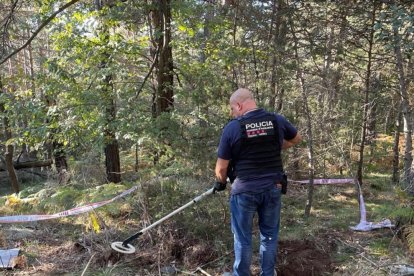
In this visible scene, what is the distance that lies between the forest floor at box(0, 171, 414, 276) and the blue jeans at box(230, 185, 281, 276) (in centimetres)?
59

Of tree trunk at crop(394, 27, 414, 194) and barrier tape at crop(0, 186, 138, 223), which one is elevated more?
tree trunk at crop(394, 27, 414, 194)

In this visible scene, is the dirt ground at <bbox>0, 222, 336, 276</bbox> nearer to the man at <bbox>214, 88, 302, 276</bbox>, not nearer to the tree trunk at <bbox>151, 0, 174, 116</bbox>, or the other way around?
the man at <bbox>214, 88, 302, 276</bbox>

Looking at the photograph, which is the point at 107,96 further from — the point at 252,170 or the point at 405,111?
the point at 405,111

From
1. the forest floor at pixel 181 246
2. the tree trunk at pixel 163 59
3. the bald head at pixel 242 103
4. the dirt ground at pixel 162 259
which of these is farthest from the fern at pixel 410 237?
the tree trunk at pixel 163 59

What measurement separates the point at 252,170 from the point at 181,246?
5.34 ft

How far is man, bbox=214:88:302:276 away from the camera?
11.5 feet

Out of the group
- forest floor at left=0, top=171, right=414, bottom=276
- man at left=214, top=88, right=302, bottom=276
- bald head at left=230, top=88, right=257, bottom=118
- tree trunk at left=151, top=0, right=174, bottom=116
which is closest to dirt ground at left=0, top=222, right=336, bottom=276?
forest floor at left=0, top=171, right=414, bottom=276

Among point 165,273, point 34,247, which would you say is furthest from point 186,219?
point 34,247

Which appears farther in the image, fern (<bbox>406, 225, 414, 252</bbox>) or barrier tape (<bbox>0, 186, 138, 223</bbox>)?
barrier tape (<bbox>0, 186, 138, 223</bbox>)

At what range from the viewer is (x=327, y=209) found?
7652mm

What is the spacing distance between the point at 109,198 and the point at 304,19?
16.0ft

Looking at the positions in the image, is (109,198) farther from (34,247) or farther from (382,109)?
(382,109)

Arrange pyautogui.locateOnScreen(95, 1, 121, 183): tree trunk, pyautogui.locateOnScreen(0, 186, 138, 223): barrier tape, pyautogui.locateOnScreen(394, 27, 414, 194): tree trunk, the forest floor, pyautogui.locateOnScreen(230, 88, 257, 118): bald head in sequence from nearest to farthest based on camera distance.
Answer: pyautogui.locateOnScreen(230, 88, 257, 118): bald head < the forest floor < pyautogui.locateOnScreen(394, 27, 414, 194): tree trunk < pyautogui.locateOnScreen(0, 186, 138, 223): barrier tape < pyautogui.locateOnScreen(95, 1, 121, 183): tree trunk

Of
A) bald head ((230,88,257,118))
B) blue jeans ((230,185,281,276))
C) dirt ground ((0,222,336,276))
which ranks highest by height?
bald head ((230,88,257,118))
